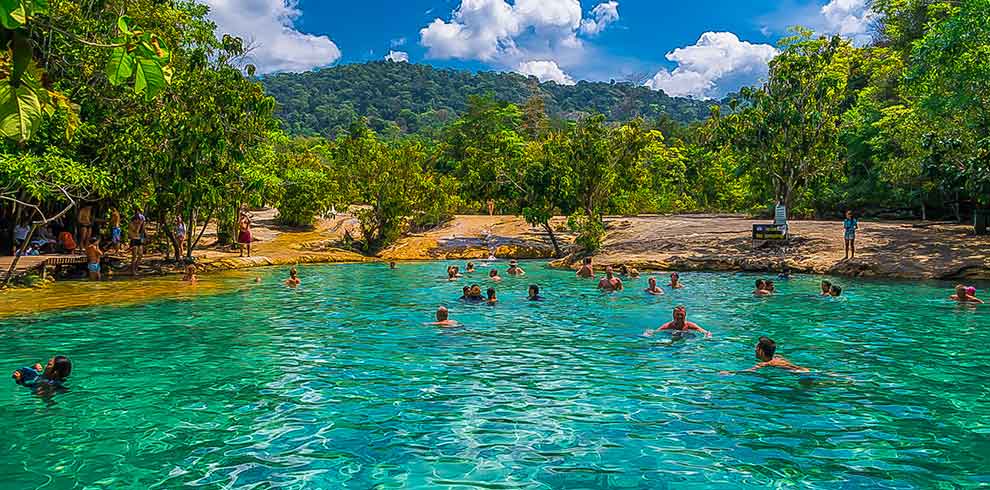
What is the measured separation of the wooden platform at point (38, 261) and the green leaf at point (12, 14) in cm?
2454

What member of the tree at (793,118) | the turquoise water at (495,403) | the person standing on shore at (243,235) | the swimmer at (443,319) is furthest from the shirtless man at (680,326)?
the person standing on shore at (243,235)

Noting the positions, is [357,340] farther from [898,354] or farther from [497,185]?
[497,185]

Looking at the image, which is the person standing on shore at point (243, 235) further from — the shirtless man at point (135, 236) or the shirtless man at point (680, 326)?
the shirtless man at point (680, 326)

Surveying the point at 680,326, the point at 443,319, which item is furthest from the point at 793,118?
the point at 443,319

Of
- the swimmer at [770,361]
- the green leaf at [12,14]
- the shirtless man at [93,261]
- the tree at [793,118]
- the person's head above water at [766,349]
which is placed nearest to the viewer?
the green leaf at [12,14]

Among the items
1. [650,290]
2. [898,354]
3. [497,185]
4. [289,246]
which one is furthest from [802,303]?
[289,246]

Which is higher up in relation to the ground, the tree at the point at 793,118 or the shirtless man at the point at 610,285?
the tree at the point at 793,118

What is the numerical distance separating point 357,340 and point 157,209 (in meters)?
16.2

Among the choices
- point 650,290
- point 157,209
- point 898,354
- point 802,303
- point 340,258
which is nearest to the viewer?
point 898,354

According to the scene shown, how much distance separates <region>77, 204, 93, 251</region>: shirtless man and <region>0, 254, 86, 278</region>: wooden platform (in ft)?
6.13

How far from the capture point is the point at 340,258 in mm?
35625

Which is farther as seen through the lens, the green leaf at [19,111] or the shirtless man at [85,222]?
the shirtless man at [85,222]

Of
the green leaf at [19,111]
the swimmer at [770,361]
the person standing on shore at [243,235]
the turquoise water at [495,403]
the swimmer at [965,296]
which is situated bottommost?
the turquoise water at [495,403]

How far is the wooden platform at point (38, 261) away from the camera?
22250 millimetres
